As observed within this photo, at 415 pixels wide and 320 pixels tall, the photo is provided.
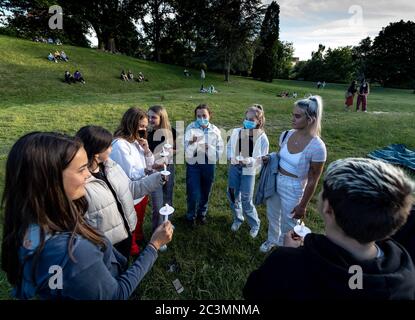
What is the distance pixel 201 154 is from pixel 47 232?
2.98 meters

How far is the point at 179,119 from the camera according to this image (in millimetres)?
11148

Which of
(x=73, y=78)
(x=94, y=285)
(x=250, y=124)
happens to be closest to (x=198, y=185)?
(x=250, y=124)

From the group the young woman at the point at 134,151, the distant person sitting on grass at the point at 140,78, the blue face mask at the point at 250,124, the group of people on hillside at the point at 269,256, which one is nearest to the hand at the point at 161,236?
the group of people on hillside at the point at 269,256

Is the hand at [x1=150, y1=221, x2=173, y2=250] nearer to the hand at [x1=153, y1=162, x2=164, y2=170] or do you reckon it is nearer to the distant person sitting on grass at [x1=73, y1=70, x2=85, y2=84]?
the hand at [x1=153, y1=162, x2=164, y2=170]

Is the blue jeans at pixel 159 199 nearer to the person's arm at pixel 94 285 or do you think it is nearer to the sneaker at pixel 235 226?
the sneaker at pixel 235 226

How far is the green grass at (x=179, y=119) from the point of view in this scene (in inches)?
136

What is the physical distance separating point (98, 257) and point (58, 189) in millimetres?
424

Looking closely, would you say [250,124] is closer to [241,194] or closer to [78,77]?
[241,194]

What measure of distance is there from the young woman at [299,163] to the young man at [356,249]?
70.8 inches

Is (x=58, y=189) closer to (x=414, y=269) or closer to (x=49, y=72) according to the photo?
(x=414, y=269)

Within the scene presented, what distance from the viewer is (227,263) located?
368 centimetres

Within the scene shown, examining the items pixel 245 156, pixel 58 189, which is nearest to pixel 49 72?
pixel 245 156

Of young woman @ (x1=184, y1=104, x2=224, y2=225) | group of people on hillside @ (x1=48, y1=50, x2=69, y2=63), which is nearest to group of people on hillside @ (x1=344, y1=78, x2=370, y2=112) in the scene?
young woman @ (x1=184, y1=104, x2=224, y2=225)
